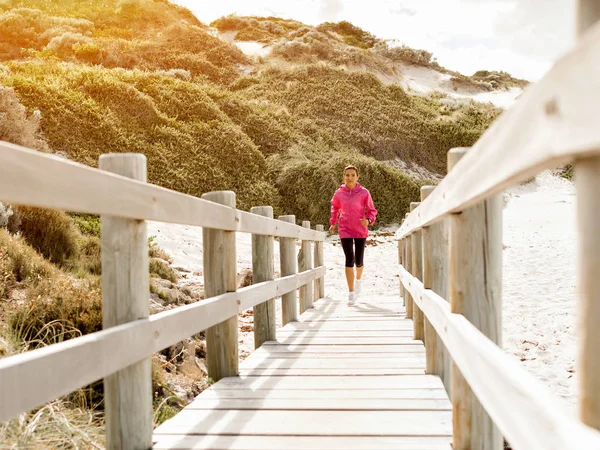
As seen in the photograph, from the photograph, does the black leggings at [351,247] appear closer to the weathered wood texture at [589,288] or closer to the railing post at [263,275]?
the railing post at [263,275]

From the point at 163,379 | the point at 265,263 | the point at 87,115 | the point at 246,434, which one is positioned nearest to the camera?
the point at 246,434

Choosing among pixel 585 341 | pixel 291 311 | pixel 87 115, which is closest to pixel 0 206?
pixel 291 311

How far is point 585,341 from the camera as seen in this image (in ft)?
3.03

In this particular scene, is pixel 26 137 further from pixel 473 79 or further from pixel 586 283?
pixel 473 79

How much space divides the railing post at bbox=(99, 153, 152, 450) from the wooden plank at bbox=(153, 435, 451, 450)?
225 millimetres

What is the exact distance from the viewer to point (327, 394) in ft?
11.4

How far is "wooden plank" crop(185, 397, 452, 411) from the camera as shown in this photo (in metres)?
3.17

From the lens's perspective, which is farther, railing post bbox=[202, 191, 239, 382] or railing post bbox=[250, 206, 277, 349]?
railing post bbox=[250, 206, 277, 349]

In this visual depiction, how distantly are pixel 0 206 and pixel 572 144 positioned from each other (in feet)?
23.3

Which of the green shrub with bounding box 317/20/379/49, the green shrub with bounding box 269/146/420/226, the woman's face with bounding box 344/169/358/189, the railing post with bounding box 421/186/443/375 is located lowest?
the railing post with bounding box 421/186/443/375

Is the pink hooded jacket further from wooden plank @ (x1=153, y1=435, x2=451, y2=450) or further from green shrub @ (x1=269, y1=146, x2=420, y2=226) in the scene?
green shrub @ (x1=269, y1=146, x2=420, y2=226)

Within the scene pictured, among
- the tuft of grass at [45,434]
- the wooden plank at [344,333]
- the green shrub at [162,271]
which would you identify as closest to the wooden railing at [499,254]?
the tuft of grass at [45,434]

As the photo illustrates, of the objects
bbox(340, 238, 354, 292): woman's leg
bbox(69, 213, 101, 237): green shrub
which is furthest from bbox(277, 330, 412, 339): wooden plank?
bbox(69, 213, 101, 237): green shrub

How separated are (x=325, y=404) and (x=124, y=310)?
1415 mm
